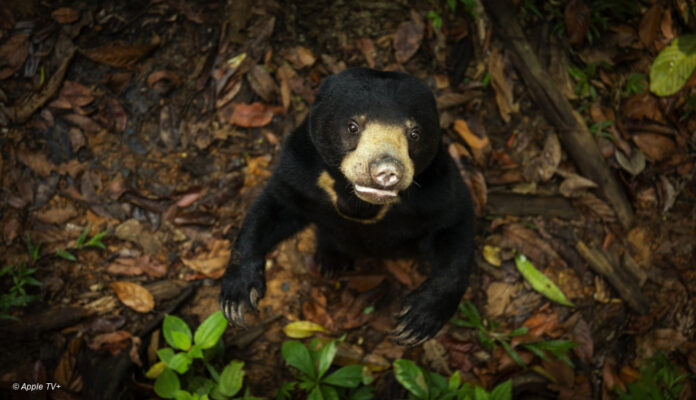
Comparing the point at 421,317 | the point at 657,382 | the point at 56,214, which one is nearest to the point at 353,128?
the point at 421,317

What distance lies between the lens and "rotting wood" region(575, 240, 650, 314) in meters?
3.34

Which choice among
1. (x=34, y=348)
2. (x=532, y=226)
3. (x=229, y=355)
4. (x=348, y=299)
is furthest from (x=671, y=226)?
(x=34, y=348)

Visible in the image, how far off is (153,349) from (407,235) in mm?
1725

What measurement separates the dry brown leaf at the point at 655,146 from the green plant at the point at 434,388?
7.28ft

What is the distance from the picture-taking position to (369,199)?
2.06m

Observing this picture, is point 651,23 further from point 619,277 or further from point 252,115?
point 252,115

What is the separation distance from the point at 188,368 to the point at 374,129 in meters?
1.80

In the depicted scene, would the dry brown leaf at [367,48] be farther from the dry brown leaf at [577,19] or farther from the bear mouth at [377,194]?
the bear mouth at [377,194]

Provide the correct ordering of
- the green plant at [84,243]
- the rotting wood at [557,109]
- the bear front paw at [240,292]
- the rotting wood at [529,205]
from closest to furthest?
the bear front paw at [240,292]
the green plant at [84,243]
the rotting wood at [529,205]
the rotting wood at [557,109]

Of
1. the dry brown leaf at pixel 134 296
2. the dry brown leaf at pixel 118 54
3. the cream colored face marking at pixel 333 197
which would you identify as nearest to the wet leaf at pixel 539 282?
the cream colored face marking at pixel 333 197

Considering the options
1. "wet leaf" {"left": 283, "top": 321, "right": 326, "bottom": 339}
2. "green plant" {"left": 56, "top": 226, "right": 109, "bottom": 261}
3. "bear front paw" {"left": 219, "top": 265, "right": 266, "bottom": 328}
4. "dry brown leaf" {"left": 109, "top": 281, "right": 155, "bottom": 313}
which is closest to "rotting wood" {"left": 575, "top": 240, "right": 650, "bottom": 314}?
"wet leaf" {"left": 283, "top": 321, "right": 326, "bottom": 339}

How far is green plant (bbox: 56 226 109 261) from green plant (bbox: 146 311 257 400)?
89 centimetres

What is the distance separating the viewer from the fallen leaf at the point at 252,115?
3543 millimetres

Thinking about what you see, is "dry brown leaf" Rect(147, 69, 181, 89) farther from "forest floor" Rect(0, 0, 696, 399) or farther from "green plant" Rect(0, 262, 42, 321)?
"green plant" Rect(0, 262, 42, 321)
